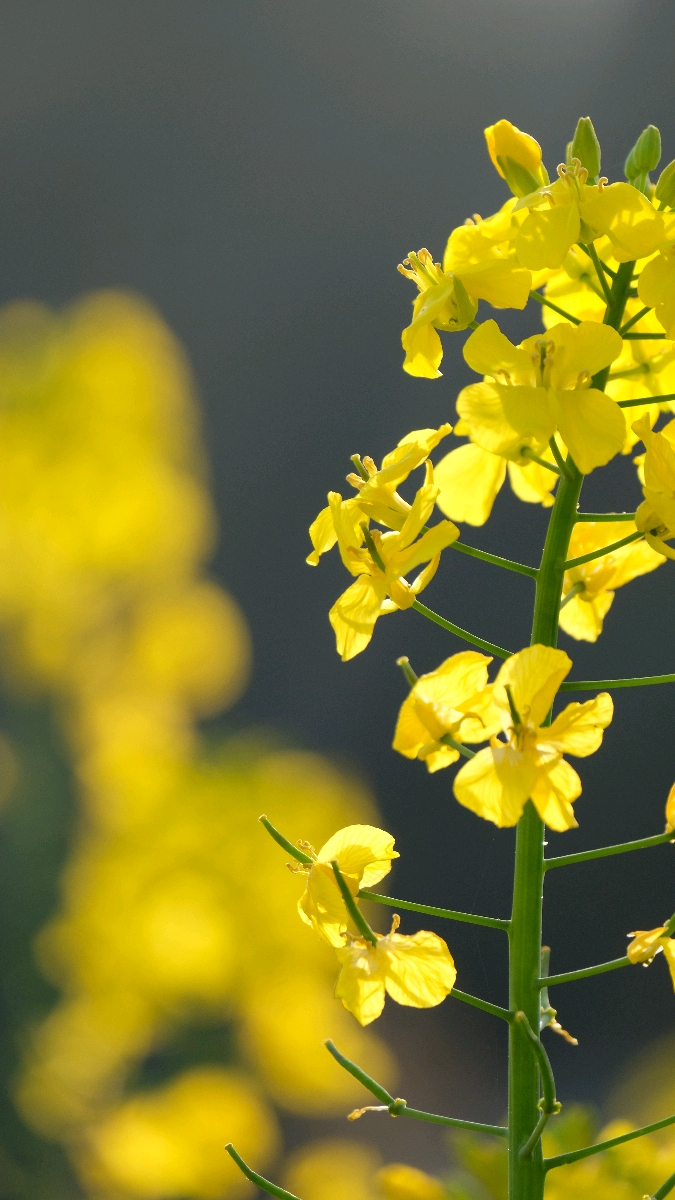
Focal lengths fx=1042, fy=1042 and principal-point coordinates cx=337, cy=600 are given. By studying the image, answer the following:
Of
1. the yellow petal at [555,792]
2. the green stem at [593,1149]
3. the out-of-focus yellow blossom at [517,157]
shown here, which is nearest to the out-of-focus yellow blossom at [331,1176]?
the green stem at [593,1149]

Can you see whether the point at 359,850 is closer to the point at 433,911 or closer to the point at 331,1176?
the point at 433,911

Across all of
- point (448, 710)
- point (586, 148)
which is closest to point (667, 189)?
point (586, 148)

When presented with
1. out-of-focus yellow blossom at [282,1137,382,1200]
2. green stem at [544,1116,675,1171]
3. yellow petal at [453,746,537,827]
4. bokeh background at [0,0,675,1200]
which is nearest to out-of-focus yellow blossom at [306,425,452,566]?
yellow petal at [453,746,537,827]

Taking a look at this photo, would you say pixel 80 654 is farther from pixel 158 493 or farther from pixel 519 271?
pixel 519 271

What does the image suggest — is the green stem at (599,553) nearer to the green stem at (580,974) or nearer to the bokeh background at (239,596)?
the green stem at (580,974)

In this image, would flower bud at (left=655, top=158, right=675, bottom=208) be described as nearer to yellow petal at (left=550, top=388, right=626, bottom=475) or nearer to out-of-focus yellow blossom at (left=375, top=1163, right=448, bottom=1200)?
yellow petal at (left=550, top=388, right=626, bottom=475)

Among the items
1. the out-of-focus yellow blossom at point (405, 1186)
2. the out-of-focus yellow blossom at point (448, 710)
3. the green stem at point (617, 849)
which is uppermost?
the out-of-focus yellow blossom at point (448, 710)

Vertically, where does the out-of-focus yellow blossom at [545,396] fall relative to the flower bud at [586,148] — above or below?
below
